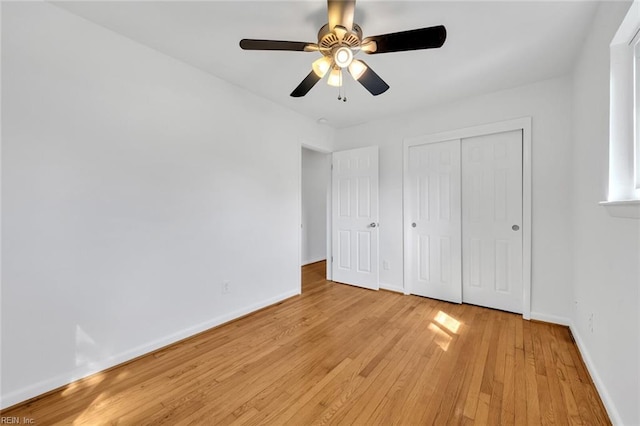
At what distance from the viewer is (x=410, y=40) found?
4.91ft

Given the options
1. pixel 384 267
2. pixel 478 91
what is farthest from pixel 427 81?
pixel 384 267

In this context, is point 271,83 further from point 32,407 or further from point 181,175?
point 32,407

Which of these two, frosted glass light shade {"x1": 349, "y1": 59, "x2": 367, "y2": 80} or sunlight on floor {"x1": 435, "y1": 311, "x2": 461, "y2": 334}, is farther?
sunlight on floor {"x1": 435, "y1": 311, "x2": 461, "y2": 334}

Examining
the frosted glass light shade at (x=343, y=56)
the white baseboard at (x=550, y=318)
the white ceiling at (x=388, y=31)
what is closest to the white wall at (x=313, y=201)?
the white ceiling at (x=388, y=31)

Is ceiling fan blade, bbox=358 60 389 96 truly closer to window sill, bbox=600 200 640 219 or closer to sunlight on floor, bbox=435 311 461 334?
window sill, bbox=600 200 640 219

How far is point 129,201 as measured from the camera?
1993 millimetres

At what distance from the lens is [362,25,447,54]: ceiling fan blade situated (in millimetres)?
1415

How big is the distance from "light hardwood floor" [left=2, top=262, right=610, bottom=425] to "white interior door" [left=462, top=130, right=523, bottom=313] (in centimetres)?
39

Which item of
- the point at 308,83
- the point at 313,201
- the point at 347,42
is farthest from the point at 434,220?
the point at 313,201

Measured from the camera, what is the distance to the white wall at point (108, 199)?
1.56 meters

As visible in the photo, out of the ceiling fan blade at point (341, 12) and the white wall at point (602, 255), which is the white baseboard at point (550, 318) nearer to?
the white wall at point (602, 255)

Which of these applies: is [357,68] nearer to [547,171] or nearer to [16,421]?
[547,171]

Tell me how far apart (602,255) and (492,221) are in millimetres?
1314

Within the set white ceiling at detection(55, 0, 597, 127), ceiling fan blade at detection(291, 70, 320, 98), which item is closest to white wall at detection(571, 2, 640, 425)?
white ceiling at detection(55, 0, 597, 127)
